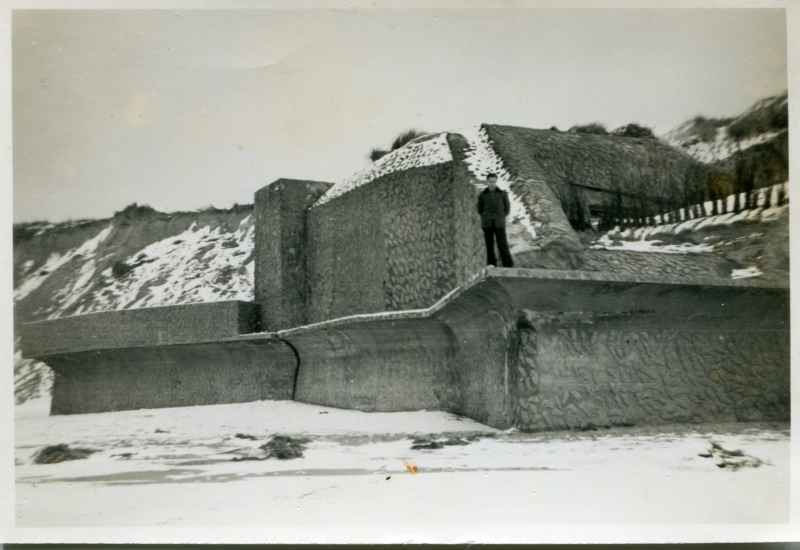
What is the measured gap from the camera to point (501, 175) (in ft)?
29.8

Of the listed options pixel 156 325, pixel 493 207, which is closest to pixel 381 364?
pixel 493 207

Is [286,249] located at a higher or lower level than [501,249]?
higher

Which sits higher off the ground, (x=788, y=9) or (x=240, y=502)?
(x=788, y=9)

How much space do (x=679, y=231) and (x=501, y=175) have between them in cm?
247

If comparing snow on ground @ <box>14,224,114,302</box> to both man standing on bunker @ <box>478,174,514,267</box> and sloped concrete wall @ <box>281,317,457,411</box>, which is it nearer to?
sloped concrete wall @ <box>281,317,457,411</box>

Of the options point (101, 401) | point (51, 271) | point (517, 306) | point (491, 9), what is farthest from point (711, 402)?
point (101, 401)

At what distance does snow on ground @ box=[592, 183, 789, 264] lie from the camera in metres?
8.53

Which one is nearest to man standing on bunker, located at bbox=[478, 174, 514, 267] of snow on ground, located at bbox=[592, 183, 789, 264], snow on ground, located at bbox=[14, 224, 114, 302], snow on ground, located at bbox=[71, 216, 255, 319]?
snow on ground, located at bbox=[592, 183, 789, 264]

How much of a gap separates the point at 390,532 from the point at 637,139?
6.46 meters

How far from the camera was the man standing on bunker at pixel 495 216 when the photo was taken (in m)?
7.74

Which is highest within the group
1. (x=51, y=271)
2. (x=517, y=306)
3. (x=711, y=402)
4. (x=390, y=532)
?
(x=51, y=271)

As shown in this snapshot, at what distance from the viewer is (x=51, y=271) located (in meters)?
10.0

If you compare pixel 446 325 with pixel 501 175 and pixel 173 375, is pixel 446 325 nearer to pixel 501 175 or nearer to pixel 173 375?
pixel 501 175

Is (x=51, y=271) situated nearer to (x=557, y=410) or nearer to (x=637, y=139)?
(x=557, y=410)
